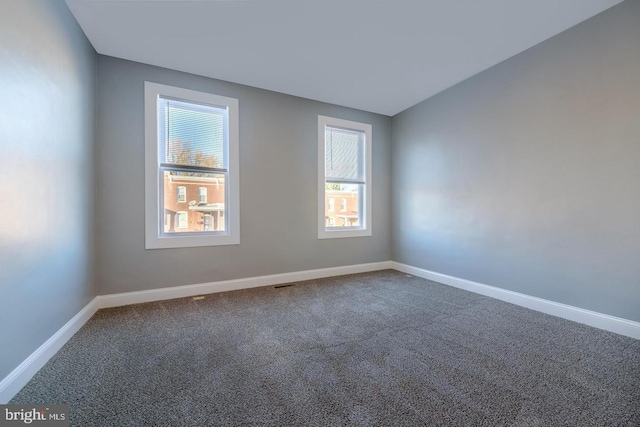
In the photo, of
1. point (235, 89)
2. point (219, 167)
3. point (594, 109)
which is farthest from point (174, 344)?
point (594, 109)

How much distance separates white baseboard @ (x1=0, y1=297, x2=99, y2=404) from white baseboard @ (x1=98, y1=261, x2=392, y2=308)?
38cm

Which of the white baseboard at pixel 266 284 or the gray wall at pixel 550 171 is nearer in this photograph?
the white baseboard at pixel 266 284

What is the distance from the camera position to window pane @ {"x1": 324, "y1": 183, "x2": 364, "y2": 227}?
4094 millimetres

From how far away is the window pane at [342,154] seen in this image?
4090 millimetres

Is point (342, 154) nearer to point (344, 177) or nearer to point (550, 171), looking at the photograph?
point (344, 177)

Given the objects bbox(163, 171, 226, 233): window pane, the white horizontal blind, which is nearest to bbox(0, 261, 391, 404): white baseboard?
bbox(163, 171, 226, 233): window pane

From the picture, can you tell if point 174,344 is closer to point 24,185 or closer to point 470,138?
point 24,185

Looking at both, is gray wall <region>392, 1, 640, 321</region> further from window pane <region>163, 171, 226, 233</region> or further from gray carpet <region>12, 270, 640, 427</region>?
window pane <region>163, 171, 226, 233</region>

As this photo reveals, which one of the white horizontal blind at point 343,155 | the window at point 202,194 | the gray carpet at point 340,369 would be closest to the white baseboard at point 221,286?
the gray carpet at point 340,369

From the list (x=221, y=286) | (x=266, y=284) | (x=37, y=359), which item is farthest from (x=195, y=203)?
(x=37, y=359)

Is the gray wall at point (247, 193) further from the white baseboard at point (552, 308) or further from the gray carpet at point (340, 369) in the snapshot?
the white baseboard at point (552, 308)

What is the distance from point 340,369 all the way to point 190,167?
2736 mm

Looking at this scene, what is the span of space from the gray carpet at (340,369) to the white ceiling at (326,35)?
2.70 meters

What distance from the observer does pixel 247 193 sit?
341cm
